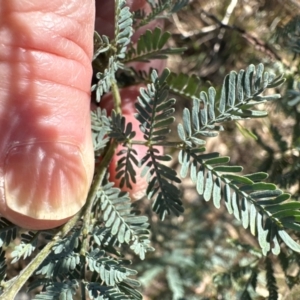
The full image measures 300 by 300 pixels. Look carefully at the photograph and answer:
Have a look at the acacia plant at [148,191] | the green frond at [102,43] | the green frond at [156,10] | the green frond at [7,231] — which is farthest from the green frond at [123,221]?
the green frond at [156,10]

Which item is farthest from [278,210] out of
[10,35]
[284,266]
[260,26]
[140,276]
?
[260,26]

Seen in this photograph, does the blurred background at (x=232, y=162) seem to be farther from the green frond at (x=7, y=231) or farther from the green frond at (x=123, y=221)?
the green frond at (x=7, y=231)

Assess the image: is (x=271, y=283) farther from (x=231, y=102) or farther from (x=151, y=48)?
(x=151, y=48)

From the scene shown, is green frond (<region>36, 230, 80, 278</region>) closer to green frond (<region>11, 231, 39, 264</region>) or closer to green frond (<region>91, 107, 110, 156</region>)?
green frond (<region>11, 231, 39, 264</region>)

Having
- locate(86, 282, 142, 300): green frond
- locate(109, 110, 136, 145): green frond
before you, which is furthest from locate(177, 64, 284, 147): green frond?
locate(86, 282, 142, 300): green frond

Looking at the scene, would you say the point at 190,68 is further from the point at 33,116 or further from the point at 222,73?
the point at 33,116

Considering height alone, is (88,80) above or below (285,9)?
below
